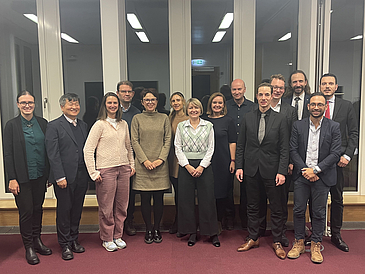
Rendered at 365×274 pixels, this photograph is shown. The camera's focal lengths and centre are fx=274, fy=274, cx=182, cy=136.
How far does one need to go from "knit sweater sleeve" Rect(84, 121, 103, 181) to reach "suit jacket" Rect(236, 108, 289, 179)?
5.02 feet

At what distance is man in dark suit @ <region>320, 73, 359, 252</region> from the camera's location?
2832 mm

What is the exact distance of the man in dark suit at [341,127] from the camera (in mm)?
2832

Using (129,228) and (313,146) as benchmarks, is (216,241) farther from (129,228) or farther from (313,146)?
(313,146)

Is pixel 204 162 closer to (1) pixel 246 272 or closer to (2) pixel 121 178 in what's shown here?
(2) pixel 121 178

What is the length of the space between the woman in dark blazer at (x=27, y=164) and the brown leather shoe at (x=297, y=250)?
2499 mm

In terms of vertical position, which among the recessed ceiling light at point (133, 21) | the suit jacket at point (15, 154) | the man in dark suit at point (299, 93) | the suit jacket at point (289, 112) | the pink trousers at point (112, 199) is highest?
the recessed ceiling light at point (133, 21)

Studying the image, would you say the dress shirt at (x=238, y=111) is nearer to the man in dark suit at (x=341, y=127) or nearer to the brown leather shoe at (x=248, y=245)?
the man in dark suit at (x=341, y=127)

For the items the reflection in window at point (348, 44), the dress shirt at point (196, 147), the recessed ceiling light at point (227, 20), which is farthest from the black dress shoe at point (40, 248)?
the reflection in window at point (348, 44)

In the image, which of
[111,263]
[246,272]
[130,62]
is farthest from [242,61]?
[111,263]

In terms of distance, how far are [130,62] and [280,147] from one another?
2.41 m

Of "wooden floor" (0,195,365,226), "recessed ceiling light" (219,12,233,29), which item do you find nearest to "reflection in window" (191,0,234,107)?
"recessed ceiling light" (219,12,233,29)

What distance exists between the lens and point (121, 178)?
9.71ft

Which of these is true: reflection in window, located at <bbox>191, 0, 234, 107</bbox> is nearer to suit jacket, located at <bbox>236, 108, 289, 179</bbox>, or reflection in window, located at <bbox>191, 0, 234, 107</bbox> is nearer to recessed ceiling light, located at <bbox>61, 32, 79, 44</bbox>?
suit jacket, located at <bbox>236, 108, 289, 179</bbox>

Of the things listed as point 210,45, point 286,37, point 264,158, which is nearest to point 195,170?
point 264,158
